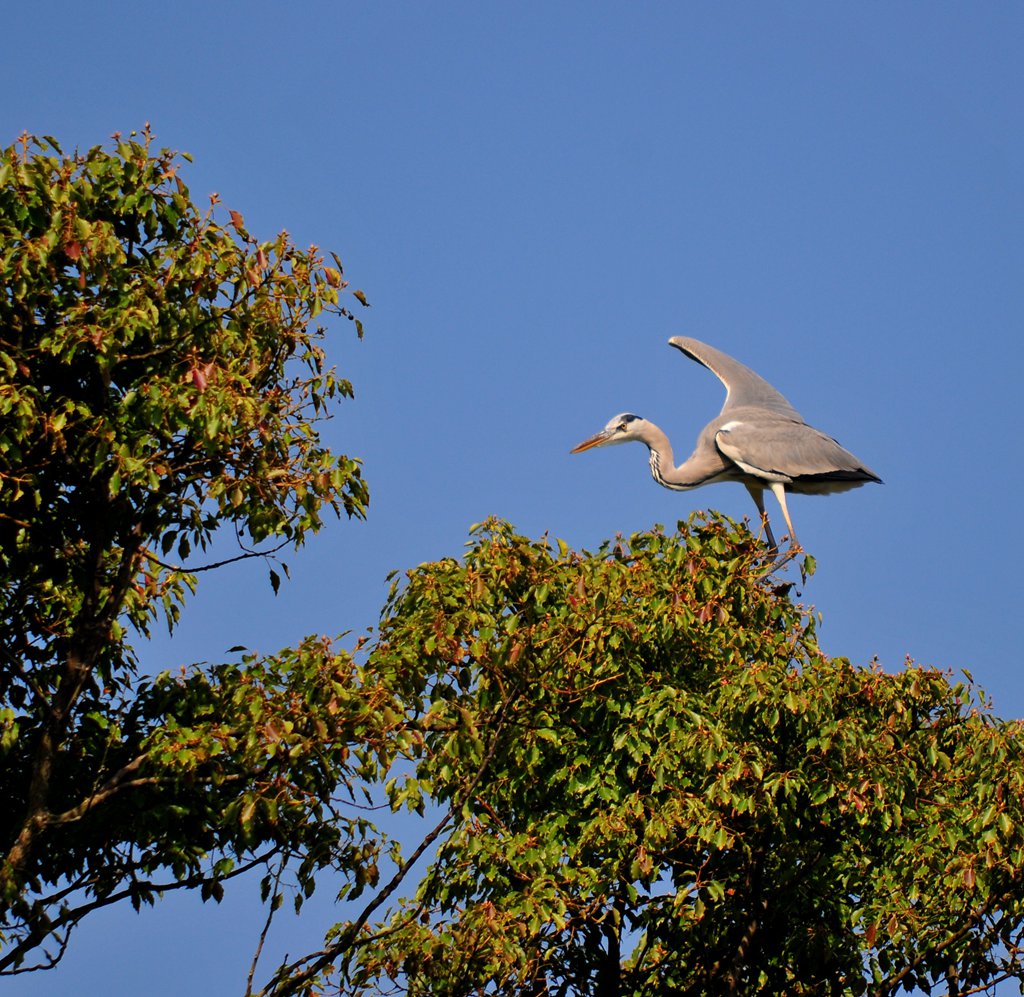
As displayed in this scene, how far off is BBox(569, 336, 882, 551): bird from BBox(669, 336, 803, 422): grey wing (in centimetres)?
1

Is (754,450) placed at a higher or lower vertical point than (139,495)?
higher

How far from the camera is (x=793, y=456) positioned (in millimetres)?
16906

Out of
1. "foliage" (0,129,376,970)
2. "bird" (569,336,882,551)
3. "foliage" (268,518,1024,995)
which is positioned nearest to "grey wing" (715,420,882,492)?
"bird" (569,336,882,551)

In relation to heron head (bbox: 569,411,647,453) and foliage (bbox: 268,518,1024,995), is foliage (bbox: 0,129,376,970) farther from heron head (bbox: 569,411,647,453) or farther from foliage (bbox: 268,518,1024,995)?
heron head (bbox: 569,411,647,453)

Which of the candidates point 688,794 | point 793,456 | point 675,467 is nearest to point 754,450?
point 793,456

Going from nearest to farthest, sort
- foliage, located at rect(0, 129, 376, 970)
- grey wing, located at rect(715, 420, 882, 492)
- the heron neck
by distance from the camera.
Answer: foliage, located at rect(0, 129, 376, 970), grey wing, located at rect(715, 420, 882, 492), the heron neck

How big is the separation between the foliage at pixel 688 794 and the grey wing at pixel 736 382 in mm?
6163

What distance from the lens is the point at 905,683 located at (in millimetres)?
11156

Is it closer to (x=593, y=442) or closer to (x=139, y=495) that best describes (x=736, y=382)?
(x=593, y=442)

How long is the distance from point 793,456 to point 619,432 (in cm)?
221

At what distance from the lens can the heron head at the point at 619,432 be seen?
18219 mm

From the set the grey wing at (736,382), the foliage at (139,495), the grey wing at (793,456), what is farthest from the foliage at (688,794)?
the grey wing at (736,382)

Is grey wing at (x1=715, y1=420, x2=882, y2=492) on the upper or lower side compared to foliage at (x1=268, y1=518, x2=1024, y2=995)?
upper

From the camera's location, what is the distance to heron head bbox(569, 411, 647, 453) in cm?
1822
